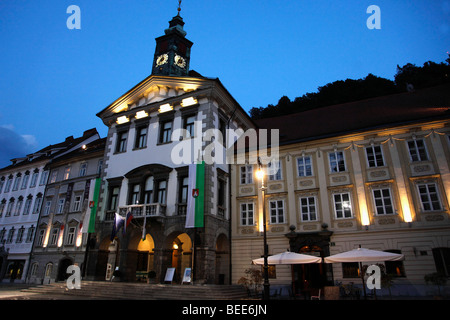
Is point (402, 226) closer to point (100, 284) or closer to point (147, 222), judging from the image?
point (147, 222)

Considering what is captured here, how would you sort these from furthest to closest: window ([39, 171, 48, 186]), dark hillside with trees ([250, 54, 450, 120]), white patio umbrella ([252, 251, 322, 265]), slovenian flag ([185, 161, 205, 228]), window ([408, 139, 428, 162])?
dark hillside with trees ([250, 54, 450, 120]), window ([39, 171, 48, 186]), window ([408, 139, 428, 162]), slovenian flag ([185, 161, 205, 228]), white patio umbrella ([252, 251, 322, 265])

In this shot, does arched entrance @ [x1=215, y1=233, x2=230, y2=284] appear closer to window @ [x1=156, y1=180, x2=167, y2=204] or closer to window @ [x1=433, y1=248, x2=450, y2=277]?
window @ [x1=156, y1=180, x2=167, y2=204]

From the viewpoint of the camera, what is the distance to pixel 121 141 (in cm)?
2662

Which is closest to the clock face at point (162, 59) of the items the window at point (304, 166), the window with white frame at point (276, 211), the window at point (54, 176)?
the window at point (304, 166)

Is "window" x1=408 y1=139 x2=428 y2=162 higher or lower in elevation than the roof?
lower

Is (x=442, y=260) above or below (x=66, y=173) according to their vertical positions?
below

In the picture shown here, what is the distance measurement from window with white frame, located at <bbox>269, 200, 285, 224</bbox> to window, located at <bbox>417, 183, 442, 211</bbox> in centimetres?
905

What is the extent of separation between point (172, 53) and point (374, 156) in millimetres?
19010

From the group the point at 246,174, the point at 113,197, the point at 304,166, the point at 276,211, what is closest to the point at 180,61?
the point at 246,174

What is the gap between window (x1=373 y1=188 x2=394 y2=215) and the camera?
1939cm

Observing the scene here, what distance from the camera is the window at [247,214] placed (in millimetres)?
23078

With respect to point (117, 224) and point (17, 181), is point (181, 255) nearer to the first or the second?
point (117, 224)

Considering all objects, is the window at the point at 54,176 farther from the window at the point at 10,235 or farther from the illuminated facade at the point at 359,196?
the illuminated facade at the point at 359,196

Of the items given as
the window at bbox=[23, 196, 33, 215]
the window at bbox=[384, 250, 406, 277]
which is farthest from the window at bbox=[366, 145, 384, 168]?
the window at bbox=[23, 196, 33, 215]
